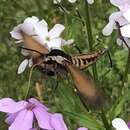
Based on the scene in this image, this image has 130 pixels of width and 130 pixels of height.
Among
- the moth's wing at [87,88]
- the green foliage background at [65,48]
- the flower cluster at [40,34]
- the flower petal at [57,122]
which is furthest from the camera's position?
the green foliage background at [65,48]

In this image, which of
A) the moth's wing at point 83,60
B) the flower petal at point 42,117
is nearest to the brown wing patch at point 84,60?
the moth's wing at point 83,60

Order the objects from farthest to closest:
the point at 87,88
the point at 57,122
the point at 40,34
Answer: the point at 40,34, the point at 57,122, the point at 87,88

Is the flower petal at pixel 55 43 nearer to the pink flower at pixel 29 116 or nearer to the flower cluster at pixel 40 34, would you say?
the flower cluster at pixel 40 34

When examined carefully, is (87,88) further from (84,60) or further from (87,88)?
(84,60)

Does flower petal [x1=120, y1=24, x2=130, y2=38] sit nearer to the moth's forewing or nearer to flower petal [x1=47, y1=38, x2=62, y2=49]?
the moth's forewing

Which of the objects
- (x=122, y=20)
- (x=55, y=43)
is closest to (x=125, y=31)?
(x=122, y=20)

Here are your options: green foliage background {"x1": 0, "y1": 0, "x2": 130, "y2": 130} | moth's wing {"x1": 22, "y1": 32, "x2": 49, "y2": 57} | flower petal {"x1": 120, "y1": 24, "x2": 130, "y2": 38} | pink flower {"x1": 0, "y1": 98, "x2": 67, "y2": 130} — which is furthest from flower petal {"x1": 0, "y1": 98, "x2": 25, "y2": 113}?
green foliage background {"x1": 0, "y1": 0, "x2": 130, "y2": 130}

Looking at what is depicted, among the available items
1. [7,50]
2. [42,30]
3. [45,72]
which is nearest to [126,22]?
[45,72]
